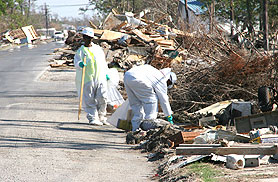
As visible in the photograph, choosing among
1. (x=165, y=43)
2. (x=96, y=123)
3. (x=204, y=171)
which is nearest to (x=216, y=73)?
(x=96, y=123)

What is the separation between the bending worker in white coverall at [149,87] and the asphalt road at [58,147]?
806 millimetres

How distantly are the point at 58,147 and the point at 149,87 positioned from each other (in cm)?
191

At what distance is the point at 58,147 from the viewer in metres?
7.89

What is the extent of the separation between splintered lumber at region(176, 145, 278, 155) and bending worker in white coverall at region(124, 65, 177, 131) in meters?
2.01

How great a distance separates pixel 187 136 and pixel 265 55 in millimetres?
4402

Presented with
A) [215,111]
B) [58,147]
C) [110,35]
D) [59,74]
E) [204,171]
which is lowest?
[59,74]

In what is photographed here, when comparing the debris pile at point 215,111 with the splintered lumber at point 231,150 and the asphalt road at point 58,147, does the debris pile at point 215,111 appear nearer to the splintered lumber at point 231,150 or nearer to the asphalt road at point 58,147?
the splintered lumber at point 231,150

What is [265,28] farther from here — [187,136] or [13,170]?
[13,170]

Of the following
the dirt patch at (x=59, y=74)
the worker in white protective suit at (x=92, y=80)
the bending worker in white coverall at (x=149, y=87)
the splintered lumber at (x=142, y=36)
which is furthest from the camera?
the splintered lumber at (x=142, y=36)

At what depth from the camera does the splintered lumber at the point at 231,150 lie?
20.8 ft

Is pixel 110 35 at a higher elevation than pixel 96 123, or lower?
higher

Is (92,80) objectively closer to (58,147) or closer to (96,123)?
(96,123)

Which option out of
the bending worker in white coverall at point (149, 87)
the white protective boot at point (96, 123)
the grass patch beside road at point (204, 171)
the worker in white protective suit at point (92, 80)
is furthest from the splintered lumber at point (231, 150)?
the worker in white protective suit at point (92, 80)

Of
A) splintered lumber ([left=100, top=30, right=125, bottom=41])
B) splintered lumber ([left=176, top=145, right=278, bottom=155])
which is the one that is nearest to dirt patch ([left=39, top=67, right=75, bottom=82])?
splintered lumber ([left=100, top=30, right=125, bottom=41])
